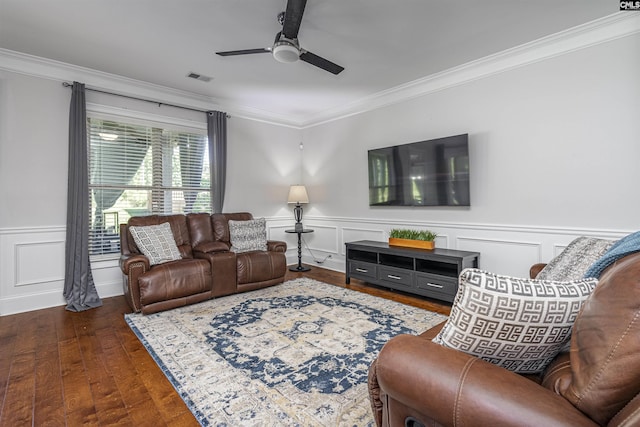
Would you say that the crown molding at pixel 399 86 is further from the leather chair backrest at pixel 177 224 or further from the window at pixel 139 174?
the leather chair backrest at pixel 177 224

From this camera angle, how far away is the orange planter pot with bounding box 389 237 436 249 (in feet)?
12.1

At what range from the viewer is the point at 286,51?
246 cm

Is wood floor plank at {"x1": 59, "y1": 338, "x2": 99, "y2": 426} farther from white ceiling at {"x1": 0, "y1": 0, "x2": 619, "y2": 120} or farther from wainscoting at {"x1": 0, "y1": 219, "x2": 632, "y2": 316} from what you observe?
white ceiling at {"x1": 0, "y1": 0, "x2": 619, "y2": 120}

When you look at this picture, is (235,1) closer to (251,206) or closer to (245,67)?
(245,67)

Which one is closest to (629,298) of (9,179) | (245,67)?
(245,67)

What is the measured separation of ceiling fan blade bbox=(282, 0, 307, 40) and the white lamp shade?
3.04 metres

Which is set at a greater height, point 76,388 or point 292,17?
point 292,17

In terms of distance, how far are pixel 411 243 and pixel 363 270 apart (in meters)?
0.74

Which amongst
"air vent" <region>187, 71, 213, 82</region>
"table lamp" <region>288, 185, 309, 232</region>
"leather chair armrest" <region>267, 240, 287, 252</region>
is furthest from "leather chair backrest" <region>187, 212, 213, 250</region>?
"air vent" <region>187, 71, 213, 82</region>

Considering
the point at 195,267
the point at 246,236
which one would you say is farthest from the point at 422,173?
the point at 195,267

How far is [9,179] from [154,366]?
9.05 ft

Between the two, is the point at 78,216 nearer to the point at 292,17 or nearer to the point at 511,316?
the point at 292,17

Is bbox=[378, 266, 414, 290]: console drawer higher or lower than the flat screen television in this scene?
lower

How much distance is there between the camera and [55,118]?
3516 mm
